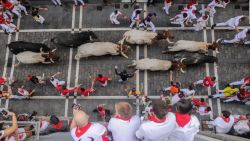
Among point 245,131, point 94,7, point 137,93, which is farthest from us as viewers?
point 94,7

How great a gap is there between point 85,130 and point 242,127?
745cm

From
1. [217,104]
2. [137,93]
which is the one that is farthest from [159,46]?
[217,104]

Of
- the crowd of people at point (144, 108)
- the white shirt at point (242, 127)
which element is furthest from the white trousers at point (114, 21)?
the white shirt at point (242, 127)

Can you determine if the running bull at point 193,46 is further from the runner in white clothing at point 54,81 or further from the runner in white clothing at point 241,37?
the runner in white clothing at point 54,81

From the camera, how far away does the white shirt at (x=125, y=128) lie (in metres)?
9.91

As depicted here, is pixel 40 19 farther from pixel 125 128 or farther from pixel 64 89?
pixel 125 128

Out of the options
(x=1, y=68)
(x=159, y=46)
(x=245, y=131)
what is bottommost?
(x=245, y=131)

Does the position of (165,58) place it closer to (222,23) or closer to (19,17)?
(222,23)

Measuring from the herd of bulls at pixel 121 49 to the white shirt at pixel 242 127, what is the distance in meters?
4.16

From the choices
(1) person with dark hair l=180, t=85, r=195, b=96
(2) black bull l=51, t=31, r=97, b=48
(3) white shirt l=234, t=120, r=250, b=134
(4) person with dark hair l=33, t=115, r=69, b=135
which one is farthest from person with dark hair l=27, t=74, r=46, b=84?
(3) white shirt l=234, t=120, r=250, b=134

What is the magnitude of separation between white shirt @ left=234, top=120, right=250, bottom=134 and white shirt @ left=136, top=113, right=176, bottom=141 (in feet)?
18.5

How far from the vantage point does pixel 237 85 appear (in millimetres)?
17391

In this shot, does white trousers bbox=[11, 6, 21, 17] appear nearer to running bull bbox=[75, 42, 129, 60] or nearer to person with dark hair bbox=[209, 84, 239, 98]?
running bull bbox=[75, 42, 129, 60]

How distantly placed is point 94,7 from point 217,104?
8.71 m
